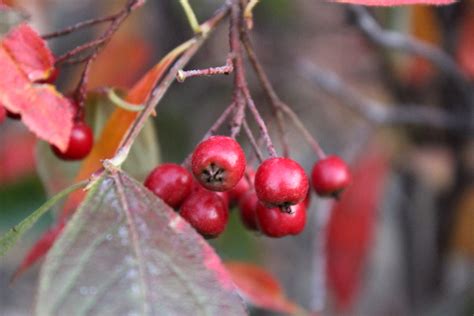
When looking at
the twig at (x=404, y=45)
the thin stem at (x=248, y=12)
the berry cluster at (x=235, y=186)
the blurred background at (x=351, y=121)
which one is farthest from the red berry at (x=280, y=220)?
the blurred background at (x=351, y=121)

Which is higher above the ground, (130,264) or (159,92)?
(159,92)

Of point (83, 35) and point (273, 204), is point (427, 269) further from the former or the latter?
point (273, 204)

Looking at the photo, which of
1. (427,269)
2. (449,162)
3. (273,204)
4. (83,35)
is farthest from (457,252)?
(273,204)

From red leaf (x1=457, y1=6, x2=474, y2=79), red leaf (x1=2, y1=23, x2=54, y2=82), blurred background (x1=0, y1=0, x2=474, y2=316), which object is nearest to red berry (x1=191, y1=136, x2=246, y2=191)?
red leaf (x1=2, y1=23, x2=54, y2=82)

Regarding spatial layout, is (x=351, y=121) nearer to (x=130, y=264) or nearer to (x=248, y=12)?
(x=248, y=12)

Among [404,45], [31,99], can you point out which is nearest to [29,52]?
[31,99]

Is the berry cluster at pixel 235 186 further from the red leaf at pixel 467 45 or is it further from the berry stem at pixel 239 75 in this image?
the red leaf at pixel 467 45

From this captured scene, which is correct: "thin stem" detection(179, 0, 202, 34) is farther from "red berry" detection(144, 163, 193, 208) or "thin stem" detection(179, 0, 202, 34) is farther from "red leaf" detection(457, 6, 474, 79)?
"red leaf" detection(457, 6, 474, 79)

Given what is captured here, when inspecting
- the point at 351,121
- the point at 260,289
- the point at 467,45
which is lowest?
the point at 260,289
